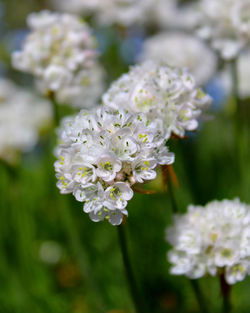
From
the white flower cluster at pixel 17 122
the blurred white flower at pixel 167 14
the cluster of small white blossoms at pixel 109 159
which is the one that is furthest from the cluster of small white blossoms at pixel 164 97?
the blurred white flower at pixel 167 14

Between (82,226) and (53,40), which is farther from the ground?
(53,40)

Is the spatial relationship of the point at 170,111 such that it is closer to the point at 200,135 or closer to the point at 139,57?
the point at 139,57

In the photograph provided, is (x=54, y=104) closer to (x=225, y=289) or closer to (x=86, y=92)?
(x=86, y=92)

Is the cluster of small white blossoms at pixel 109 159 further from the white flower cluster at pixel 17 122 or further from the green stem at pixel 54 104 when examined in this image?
the white flower cluster at pixel 17 122

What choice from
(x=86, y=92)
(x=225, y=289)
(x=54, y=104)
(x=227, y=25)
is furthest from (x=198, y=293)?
(x=86, y=92)

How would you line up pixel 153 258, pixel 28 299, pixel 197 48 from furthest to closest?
pixel 197 48 → pixel 153 258 → pixel 28 299

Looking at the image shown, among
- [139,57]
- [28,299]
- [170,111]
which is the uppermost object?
[139,57]

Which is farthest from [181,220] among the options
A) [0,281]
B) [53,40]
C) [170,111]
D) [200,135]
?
[200,135]
